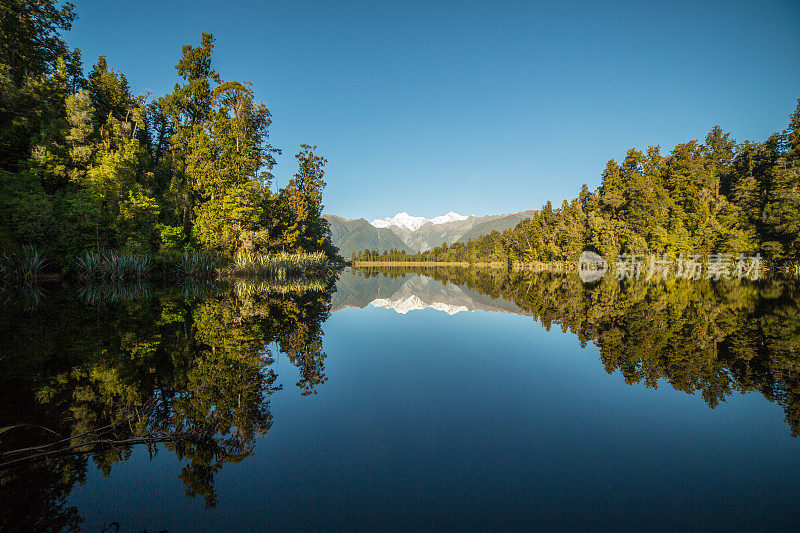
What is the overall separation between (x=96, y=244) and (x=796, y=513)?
102 ft

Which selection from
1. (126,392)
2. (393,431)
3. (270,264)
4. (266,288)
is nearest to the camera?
(393,431)

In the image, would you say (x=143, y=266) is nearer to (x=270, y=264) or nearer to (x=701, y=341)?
(x=270, y=264)

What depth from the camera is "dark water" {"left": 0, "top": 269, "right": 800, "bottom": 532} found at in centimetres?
270

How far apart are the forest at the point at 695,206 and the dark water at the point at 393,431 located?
41.9m

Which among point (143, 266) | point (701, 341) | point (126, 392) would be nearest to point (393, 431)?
point (126, 392)

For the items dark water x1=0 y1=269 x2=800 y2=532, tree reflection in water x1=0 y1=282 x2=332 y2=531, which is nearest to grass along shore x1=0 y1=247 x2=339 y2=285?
tree reflection in water x1=0 y1=282 x2=332 y2=531

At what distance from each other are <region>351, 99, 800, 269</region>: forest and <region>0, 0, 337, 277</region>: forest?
4878 centimetres

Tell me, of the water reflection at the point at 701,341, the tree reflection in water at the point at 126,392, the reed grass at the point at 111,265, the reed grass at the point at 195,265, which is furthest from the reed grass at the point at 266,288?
the water reflection at the point at 701,341

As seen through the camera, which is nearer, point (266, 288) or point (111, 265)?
point (266, 288)

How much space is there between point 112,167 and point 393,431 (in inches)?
1146

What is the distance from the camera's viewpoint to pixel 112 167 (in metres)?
23.0

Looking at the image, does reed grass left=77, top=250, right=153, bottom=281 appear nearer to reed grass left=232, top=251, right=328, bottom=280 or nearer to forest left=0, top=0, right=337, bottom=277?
forest left=0, top=0, right=337, bottom=277

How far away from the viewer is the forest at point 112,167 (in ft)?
67.3

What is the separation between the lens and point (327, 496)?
2.87m
